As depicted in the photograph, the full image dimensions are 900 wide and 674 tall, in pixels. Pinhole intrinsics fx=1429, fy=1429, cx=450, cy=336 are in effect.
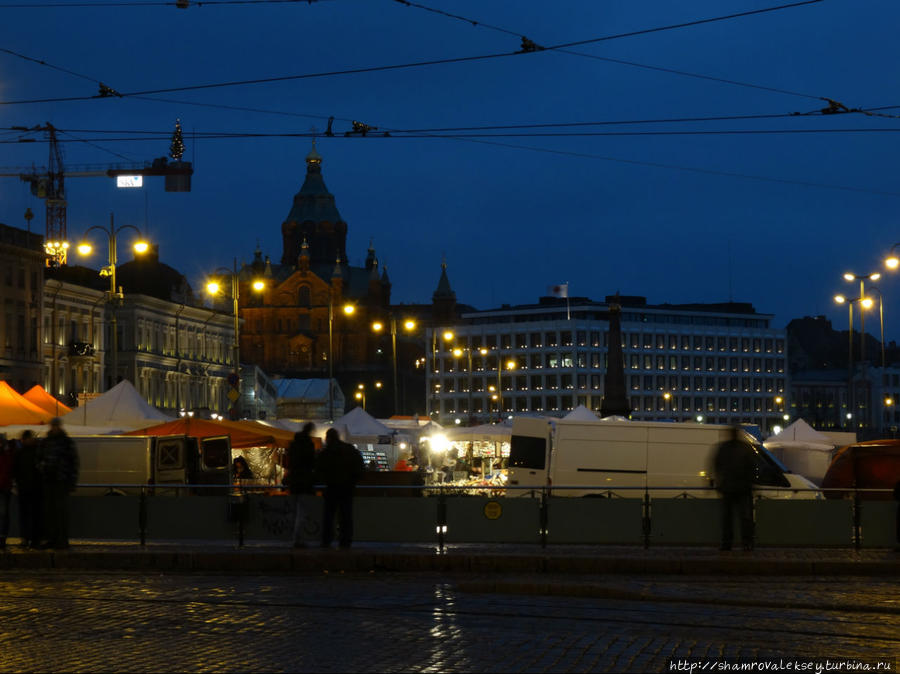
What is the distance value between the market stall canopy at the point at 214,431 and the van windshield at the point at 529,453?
7306 mm

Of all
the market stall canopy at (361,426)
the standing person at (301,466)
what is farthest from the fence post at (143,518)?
the market stall canopy at (361,426)

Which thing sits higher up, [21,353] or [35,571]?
[21,353]

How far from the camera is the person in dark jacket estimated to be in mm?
20156

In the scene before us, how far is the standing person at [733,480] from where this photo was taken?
2014 cm

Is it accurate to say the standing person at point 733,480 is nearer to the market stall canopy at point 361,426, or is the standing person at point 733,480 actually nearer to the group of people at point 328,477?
the group of people at point 328,477

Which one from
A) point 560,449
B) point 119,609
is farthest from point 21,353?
point 119,609

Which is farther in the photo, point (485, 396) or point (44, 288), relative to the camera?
point (485, 396)

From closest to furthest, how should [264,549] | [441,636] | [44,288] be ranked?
[441,636] → [264,549] → [44,288]

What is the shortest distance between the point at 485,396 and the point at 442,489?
143462 millimetres

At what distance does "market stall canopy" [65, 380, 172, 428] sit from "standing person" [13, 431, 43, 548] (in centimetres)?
1593

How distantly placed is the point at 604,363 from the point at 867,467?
132 m

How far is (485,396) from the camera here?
543 feet

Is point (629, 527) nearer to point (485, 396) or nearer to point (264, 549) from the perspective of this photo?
point (264, 549)

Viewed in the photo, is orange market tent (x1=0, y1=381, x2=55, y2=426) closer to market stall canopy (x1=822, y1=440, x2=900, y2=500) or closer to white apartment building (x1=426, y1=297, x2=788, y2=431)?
market stall canopy (x1=822, y1=440, x2=900, y2=500)
